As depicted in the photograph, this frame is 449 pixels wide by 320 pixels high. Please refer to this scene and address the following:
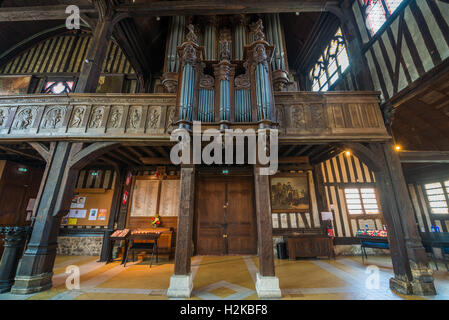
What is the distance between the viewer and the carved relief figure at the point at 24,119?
187 inches

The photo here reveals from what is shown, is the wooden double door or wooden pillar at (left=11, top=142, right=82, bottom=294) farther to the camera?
the wooden double door

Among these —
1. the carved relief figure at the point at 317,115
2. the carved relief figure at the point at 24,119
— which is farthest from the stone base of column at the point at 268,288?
the carved relief figure at the point at 24,119

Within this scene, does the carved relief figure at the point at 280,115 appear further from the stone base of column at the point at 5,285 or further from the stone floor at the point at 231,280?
the stone base of column at the point at 5,285

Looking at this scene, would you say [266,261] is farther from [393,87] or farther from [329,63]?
[329,63]

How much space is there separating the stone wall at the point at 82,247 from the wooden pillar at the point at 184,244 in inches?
209

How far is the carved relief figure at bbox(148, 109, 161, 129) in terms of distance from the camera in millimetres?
4711

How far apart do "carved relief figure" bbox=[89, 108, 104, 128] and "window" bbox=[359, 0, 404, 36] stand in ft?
25.8

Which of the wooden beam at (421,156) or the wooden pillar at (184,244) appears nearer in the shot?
the wooden pillar at (184,244)

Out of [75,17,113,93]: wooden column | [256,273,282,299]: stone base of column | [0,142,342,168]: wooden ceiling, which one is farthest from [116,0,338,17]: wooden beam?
[256,273,282,299]: stone base of column

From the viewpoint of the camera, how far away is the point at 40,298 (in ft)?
11.0

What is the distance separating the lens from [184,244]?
3682mm

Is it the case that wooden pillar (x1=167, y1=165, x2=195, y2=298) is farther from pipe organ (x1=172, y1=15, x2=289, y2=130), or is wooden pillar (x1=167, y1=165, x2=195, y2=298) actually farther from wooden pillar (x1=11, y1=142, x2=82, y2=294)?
wooden pillar (x1=11, y1=142, x2=82, y2=294)

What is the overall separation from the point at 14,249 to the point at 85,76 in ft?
14.9

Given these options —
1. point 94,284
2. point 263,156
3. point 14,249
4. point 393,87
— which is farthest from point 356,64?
point 14,249
